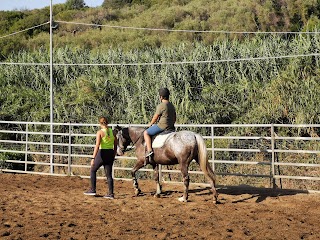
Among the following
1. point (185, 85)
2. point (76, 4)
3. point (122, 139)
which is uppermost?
point (76, 4)

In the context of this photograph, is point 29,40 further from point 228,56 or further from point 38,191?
point 38,191

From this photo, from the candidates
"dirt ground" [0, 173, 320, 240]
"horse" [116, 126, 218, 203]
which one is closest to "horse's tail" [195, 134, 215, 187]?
"horse" [116, 126, 218, 203]

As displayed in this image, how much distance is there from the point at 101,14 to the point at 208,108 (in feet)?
115

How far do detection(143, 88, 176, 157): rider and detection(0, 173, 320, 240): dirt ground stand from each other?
51.8 inches

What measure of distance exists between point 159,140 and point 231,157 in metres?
6.11

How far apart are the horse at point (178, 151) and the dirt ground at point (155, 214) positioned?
1.90 feet

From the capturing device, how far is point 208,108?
70.5 feet

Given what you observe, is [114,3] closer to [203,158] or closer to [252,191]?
[252,191]

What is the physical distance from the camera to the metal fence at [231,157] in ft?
40.3

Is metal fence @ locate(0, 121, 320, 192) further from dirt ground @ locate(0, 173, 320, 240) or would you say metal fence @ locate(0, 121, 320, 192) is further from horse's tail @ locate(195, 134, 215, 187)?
horse's tail @ locate(195, 134, 215, 187)

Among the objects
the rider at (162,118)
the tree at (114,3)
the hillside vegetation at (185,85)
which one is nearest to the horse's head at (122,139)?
the rider at (162,118)

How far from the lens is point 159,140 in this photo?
10992mm

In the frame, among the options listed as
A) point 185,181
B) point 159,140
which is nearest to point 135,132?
point 159,140

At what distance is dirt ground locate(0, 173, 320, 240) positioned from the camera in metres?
7.91
